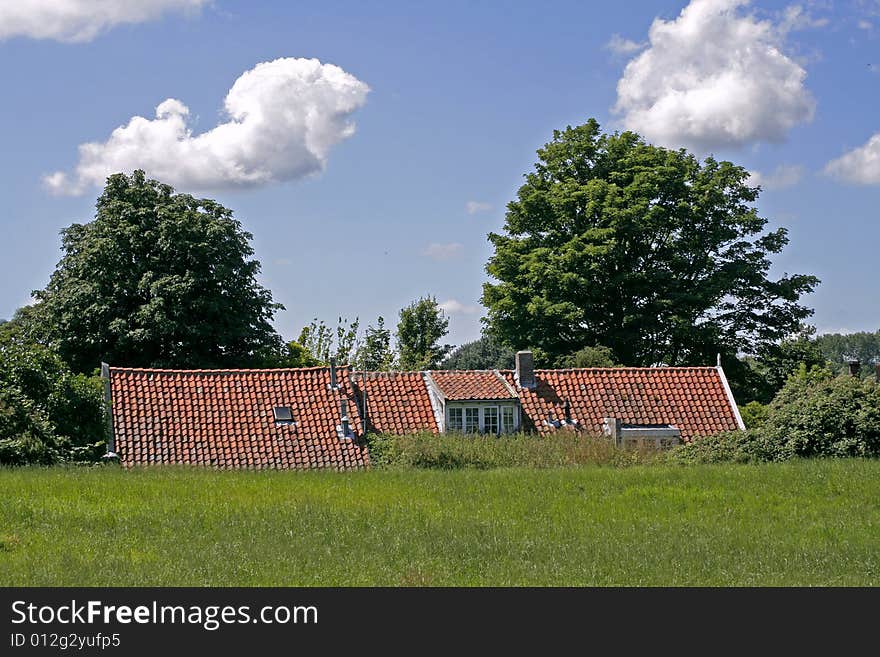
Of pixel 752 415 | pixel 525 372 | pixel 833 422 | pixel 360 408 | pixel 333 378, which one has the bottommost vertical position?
pixel 833 422

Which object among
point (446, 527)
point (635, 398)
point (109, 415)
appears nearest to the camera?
point (446, 527)

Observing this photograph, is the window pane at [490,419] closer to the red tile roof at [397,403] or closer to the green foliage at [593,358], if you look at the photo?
the red tile roof at [397,403]

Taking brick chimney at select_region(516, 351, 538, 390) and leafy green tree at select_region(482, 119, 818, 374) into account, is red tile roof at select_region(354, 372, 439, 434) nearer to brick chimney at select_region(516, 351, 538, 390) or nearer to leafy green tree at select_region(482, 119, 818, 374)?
brick chimney at select_region(516, 351, 538, 390)

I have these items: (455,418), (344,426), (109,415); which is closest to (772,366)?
(455,418)

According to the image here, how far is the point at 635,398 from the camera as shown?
143 feet

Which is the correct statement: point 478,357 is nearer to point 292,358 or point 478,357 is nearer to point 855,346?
point 292,358

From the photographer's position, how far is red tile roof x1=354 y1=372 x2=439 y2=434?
40.6 m

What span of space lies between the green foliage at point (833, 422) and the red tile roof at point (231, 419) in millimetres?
13310

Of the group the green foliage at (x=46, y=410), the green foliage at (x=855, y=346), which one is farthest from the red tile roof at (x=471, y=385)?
the green foliage at (x=855, y=346)

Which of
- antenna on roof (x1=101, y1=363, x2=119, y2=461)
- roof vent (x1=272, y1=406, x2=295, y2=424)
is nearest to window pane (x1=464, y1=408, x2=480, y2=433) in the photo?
roof vent (x1=272, y1=406, x2=295, y2=424)

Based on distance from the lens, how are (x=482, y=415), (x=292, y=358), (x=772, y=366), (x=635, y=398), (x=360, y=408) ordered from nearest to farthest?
(x=360, y=408)
(x=482, y=415)
(x=635, y=398)
(x=292, y=358)
(x=772, y=366)

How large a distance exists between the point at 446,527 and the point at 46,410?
1873cm
